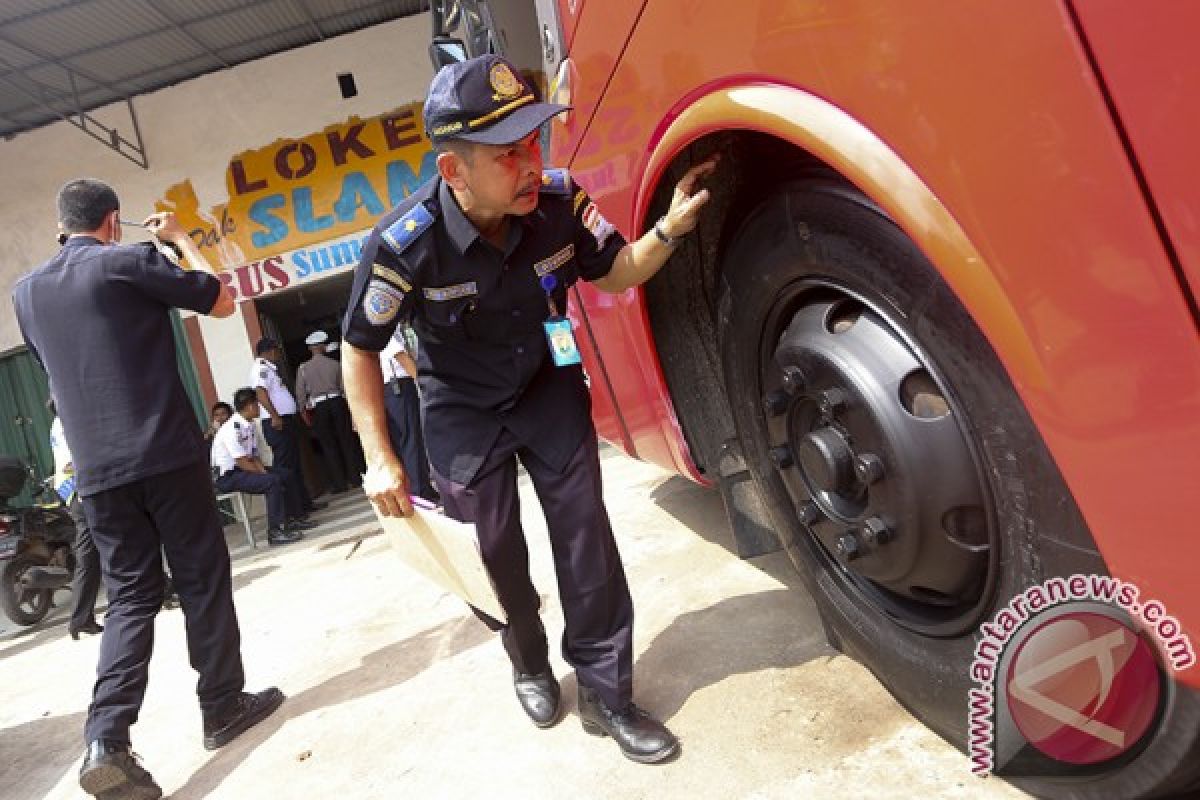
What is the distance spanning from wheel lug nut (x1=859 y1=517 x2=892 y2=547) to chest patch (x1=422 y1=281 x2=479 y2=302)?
37.5 inches

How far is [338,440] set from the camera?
8.62 meters

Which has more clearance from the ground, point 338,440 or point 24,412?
point 24,412

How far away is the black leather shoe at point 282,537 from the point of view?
21.0 ft

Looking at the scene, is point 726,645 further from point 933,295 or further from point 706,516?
point 933,295

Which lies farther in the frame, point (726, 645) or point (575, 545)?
point (726, 645)

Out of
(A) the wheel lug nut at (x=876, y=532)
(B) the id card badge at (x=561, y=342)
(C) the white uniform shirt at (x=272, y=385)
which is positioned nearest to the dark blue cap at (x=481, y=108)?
(B) the id card badge at (x=561, y=342)

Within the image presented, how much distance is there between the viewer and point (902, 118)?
92 cm

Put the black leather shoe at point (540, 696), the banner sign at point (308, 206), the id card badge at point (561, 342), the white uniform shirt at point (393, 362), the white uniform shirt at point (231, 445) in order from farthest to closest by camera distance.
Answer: the banner sign at point (308, 206), the white uniform shirt at point (231, 445), the white uniform shirt at point (393, 362), the black leather shoe at point (540, 696), the id card badge at point (561, 342)

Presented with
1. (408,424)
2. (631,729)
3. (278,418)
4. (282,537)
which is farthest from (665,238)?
(278,418)

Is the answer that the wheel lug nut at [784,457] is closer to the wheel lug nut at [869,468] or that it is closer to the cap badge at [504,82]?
the wheel lug nut at [869,468]

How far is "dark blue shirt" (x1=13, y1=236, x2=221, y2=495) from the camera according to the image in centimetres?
232

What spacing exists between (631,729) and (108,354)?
6.08 ft

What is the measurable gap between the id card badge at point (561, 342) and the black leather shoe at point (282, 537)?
5.28 m

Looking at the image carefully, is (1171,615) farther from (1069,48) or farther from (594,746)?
(594,746)
